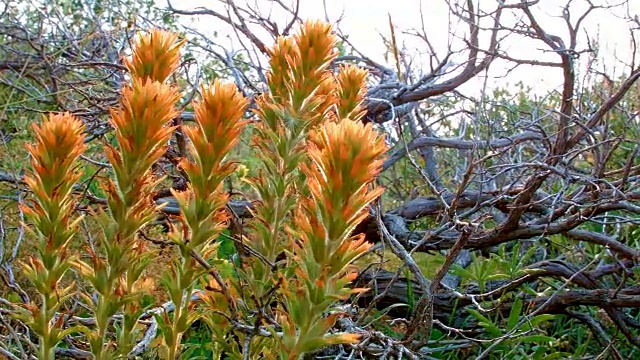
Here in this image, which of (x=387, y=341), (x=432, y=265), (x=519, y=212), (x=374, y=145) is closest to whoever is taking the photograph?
(x=374, y=145)

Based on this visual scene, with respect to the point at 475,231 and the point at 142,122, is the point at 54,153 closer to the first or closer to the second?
the point at 142,122

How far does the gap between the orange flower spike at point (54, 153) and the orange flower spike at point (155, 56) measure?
0.16 m

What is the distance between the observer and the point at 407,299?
316cm

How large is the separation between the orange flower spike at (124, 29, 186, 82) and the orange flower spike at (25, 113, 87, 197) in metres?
0.16

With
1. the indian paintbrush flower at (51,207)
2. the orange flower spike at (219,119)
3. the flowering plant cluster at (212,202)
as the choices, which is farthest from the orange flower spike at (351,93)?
the indian paintbrush flower at (51,207)

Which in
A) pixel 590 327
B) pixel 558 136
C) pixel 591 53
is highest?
pixel 591 53

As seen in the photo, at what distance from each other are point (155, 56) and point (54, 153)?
236 millimetres

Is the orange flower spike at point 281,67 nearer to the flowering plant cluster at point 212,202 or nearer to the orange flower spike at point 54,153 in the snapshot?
the flowering plant cluster at point 212,202

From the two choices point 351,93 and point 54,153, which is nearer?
point 54,153

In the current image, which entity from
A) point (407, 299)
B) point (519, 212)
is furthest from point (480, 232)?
point (407, 299)

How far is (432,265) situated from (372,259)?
0.32 meters

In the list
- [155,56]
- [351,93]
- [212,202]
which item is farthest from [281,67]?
[212,202]

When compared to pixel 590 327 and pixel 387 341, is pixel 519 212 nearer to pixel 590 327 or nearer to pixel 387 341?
pixel 590 327

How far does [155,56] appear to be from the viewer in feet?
3.72
